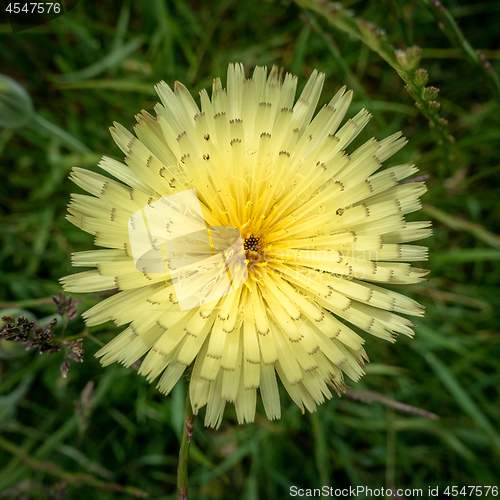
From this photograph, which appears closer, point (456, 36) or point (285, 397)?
point (456, 36)

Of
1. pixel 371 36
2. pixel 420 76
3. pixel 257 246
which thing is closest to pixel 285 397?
pixel 257 246

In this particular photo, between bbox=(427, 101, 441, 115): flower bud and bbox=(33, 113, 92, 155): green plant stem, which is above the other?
bbox=(33, 113, 92, 155): green plant stem

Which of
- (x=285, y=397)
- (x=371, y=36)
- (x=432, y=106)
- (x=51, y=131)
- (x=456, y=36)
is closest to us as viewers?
(x=371, y=36)

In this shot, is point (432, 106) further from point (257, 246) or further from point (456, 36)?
point (257, 246)

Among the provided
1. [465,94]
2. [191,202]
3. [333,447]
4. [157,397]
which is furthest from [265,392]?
[465,94]

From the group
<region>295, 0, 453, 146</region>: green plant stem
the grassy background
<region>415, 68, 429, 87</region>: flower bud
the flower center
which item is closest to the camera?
<region>295, 0, 453, 146</region>: green plant stem

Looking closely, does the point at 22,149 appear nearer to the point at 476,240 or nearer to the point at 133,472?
the point at 133,472

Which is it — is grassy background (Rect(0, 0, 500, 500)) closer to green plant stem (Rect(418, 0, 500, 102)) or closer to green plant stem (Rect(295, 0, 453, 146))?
green plant stem (Rect(418, 0, 500, 102))

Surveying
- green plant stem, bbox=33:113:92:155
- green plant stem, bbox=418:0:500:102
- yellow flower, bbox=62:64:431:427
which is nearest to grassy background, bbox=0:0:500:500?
green plant stem, bbox=33:113:92:155
